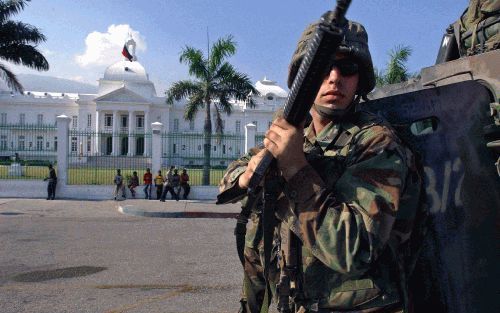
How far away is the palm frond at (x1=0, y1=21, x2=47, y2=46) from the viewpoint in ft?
70.7

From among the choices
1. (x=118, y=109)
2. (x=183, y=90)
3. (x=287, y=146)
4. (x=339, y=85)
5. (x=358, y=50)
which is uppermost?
(x=118, y=109)

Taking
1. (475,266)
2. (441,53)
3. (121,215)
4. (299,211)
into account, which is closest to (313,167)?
(299,211)

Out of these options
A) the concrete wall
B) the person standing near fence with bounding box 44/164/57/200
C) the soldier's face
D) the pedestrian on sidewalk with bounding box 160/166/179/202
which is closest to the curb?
the pedestrian on sidewalk with bounding box 160/166/179/202

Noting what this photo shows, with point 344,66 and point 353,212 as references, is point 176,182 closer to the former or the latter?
point 344,66

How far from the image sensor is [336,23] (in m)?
1.22

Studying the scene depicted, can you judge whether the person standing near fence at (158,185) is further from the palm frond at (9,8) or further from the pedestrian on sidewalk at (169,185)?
the palm frond at (9,8)

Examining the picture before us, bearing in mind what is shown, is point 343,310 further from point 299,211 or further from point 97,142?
point 97,142

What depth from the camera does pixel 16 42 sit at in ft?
72.2

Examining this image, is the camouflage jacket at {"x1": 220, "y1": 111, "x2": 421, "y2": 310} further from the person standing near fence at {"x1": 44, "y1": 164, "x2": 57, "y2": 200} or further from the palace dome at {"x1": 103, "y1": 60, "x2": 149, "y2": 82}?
the palace dome at {"x1": 103, "y1": 60, "x2": 149, "y2": 82}


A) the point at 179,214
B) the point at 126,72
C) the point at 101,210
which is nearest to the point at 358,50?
the point at 179,214

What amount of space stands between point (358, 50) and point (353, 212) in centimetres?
57

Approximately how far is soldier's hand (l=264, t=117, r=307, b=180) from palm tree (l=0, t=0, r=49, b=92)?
74.7 feet

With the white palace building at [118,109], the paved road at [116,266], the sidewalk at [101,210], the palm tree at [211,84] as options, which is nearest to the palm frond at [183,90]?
the palm tree at [211,84]

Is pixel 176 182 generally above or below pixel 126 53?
below
